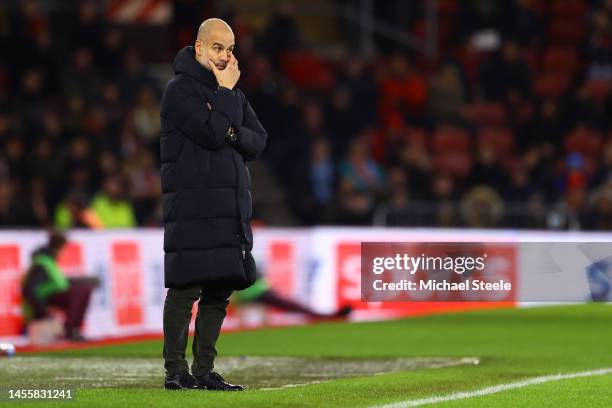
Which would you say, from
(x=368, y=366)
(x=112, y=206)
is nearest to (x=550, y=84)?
(x=112, y=206)

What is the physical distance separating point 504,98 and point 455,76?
3.36 ft

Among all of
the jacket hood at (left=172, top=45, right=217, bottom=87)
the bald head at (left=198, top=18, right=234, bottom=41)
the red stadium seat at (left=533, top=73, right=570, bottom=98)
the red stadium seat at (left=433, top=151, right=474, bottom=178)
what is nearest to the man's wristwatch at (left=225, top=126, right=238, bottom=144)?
the jacket hood at (left=172, top=45, right=217, bottom=87)

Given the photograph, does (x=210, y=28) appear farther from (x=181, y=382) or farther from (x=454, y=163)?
(x=454, y=163)

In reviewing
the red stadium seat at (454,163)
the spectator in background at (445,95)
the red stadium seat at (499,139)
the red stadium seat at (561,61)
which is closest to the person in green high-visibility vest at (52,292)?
the red stadium seat at (454,163)

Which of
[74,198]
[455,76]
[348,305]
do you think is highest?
[455,76]

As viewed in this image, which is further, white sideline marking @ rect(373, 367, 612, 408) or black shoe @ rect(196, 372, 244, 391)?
black shoe @ rect(196, 372, 244, 391)

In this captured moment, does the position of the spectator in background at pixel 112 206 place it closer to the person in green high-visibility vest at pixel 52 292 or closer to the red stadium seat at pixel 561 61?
the person in green high-visibility vest at pixel 52 292

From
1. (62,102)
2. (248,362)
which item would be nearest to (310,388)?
(248,362)

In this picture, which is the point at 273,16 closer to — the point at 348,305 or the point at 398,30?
the point at 398,30

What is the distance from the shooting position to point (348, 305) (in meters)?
21.2

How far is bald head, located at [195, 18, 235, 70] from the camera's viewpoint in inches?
367

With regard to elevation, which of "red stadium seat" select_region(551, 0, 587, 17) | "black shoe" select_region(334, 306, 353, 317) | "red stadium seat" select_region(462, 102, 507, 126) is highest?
"red stadium seat" select_region(551, 0, 587, 17)

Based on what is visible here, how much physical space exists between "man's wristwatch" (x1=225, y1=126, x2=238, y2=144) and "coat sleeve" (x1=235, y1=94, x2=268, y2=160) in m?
0.02

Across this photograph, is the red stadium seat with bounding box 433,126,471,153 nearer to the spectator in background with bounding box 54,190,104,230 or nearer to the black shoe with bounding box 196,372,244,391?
the spectator in background with bounding box 54,190,104,230
